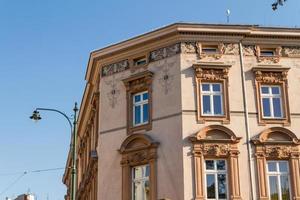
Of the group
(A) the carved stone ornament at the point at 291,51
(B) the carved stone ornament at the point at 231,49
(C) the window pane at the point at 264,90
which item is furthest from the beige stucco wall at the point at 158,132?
(A) the carved stone ornament at the point at 291,51

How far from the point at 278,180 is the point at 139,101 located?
815cm

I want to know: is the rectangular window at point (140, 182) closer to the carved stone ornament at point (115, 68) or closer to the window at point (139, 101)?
the window at point (139, 101)

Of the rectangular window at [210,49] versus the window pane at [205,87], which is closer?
the window pane at [205,87]

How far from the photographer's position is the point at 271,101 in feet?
91.3

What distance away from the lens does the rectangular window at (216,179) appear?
25.7m

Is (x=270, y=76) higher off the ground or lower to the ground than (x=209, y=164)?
higher

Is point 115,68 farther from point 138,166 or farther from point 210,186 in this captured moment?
point 210,186

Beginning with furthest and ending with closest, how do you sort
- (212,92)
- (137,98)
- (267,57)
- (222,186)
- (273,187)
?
(137,98)
(267,57)
(212,92)
(273,187)
(222,186)

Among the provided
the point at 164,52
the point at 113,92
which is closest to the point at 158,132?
the point at 113,92

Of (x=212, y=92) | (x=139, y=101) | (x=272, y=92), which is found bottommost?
(x=139, y=101)

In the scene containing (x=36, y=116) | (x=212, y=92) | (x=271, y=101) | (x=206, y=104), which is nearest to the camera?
(x=36, y=116)

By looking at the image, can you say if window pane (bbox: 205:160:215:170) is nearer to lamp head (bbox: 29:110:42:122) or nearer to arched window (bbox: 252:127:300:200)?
arched window (bbox: 252:127:300:200)

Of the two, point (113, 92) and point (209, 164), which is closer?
point (209, 164)

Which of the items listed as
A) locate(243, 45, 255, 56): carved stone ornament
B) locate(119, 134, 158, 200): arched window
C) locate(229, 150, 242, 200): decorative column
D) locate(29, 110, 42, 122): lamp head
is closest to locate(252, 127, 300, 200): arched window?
locate(229, 150, 242, 200): decorative column
